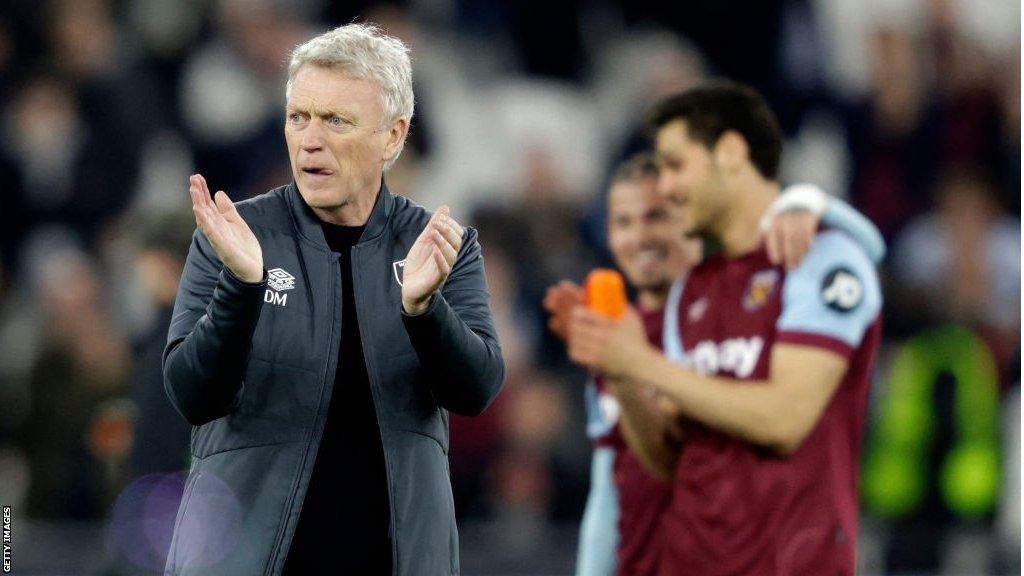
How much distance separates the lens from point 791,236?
362cm

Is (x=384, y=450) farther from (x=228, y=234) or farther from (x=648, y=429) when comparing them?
(x=648, y=429)

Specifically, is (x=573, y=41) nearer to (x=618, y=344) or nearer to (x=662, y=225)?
(x=662, y=225)

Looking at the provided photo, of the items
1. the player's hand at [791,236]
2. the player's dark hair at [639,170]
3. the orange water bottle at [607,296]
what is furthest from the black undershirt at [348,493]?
the player's dark hair at [639,170]

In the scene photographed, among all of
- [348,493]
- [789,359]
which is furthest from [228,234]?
[789,359]

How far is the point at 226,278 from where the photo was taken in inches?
98.3

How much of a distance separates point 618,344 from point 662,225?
3.49ft

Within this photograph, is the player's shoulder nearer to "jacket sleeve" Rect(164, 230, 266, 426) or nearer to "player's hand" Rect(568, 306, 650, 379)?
"player's hand" Rect(568, 306, 650, 379)

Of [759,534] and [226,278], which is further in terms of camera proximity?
[759,534]

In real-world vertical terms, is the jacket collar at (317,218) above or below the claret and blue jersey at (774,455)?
above

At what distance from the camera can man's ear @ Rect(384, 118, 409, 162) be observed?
2.87 meters

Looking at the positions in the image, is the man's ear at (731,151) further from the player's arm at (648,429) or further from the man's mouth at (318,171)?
the man's mouth at (318,171)

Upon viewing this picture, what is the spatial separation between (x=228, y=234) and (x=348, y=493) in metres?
0.49

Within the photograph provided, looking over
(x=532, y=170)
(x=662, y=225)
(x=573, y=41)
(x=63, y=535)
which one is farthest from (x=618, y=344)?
(x=573, y=41)

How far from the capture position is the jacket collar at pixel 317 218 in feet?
9.09
